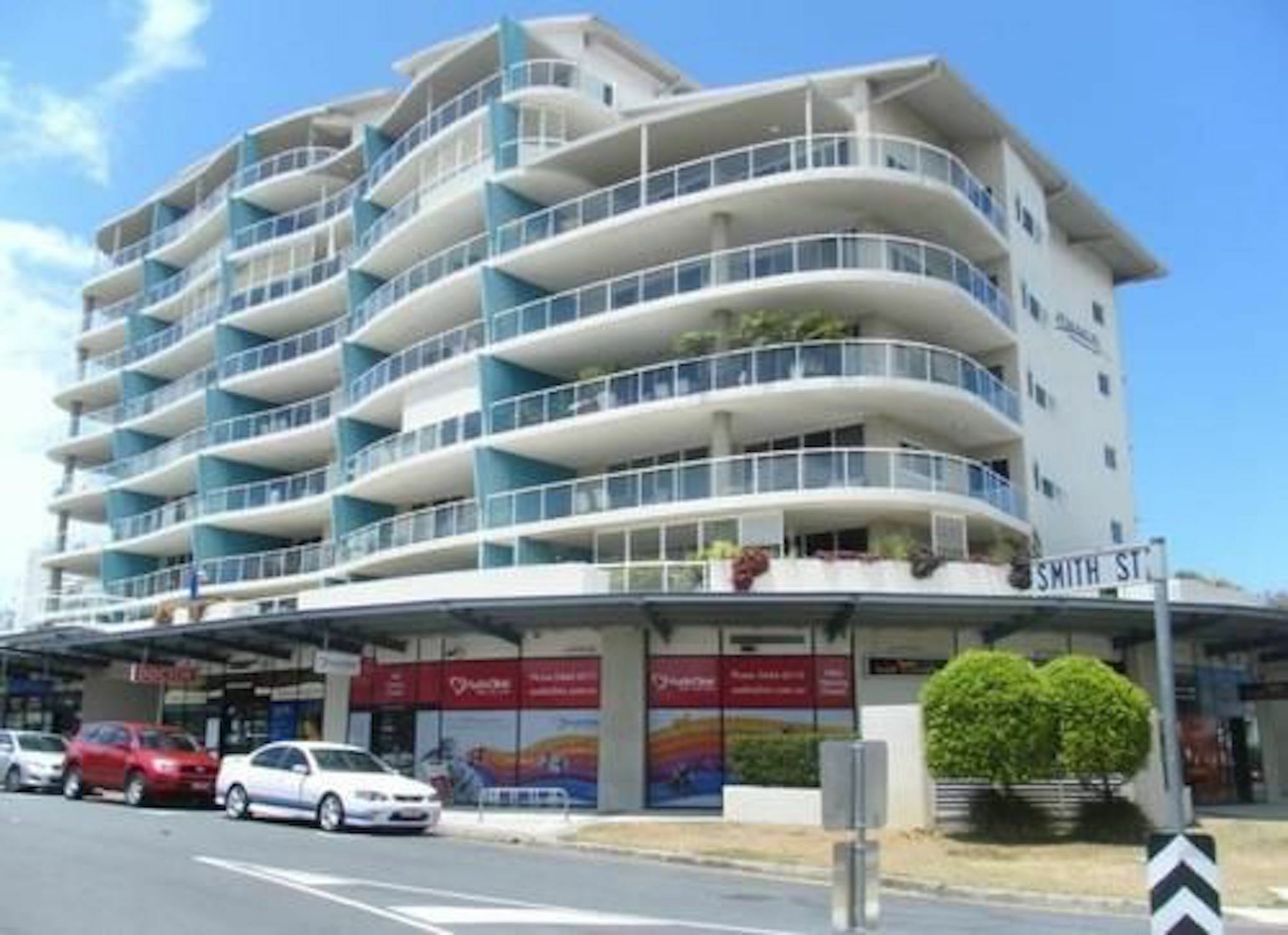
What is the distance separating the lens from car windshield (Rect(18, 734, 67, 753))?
32.2 meters

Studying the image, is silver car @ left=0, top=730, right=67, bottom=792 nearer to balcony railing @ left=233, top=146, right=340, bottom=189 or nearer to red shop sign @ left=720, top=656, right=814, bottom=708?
red shop sign @ left=720, top=656, right=814, bottom=708

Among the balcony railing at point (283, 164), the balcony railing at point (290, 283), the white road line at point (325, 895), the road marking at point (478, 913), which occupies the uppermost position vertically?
the balcony railing at point (283, 164)

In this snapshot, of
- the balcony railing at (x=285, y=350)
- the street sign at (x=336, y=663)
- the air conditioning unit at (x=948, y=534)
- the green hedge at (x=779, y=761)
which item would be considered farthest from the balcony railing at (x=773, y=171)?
the green hedge at (x=779, y=761)

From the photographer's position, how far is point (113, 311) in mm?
65375

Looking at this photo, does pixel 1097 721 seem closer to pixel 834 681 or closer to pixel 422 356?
pixel 834 681

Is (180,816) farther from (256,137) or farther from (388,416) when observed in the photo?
(256,137)

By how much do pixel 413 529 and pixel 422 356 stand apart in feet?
18.7

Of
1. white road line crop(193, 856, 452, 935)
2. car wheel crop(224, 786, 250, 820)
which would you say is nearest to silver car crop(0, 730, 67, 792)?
car wheel crop(224, 786, 250, 820)

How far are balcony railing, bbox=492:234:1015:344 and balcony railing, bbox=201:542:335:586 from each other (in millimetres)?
11918

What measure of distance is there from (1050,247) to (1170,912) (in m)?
38.1

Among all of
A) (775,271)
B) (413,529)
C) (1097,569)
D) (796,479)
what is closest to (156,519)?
(413,529)

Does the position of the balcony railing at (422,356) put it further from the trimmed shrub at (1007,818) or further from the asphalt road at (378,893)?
the trimmed shrub at (1007,818)

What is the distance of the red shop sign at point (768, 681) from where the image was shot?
97.8ft

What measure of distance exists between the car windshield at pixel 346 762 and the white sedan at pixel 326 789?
0.5 inches
